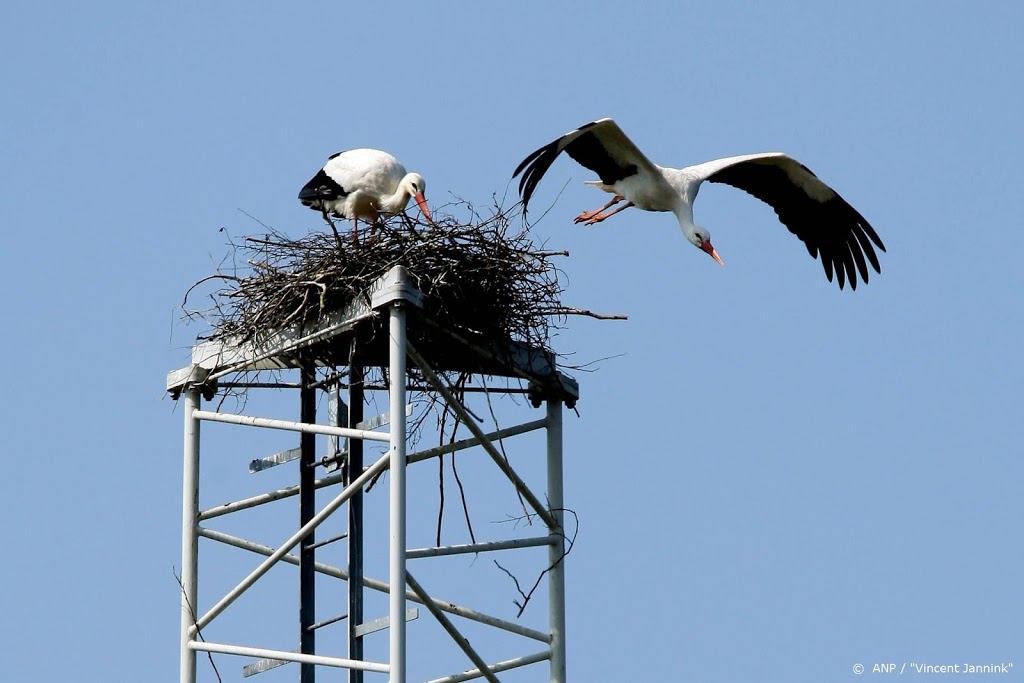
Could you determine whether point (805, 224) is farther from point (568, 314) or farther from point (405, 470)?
point (405, 470)

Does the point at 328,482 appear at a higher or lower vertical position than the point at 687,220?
lower

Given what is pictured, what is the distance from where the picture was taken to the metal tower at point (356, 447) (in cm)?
838

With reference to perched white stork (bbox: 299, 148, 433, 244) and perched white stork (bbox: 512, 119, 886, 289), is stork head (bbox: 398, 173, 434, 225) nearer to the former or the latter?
perched white stork (bbox: 299, 148, 433, 244)

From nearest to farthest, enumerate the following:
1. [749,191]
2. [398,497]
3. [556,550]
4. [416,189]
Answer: [398,497] → [556,550] → [416,189] → [749,191]

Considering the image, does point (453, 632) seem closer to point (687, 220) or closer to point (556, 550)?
point (556, 550)

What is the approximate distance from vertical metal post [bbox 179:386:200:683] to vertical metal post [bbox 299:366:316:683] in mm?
540

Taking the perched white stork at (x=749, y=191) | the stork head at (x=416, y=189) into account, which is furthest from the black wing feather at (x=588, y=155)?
the stork head at (x=416, y=189)

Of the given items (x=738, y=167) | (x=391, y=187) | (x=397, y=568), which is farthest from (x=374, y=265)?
(x=738, y=167)

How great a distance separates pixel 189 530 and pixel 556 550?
186cm

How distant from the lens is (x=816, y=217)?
43.8 ft

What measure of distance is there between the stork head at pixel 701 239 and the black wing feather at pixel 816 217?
523 mm

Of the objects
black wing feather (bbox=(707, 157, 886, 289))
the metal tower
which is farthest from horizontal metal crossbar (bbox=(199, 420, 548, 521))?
black wing feather (bbox=(707, 157, 886, 289))

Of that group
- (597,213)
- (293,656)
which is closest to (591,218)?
(597,213)

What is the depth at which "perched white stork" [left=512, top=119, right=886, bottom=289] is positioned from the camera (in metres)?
12.5
